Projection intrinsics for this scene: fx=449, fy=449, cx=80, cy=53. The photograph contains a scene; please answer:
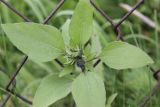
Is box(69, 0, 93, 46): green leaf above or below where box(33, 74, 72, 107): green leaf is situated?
above

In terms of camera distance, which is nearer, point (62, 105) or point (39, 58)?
point (39, 58)

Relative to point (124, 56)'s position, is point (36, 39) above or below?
above

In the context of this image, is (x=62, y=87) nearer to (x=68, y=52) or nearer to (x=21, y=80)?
(x=68, y=52)

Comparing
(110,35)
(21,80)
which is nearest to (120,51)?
(21,80)

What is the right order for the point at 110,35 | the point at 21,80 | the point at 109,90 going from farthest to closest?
the point at 110,35, the point at 21,80, the point at 109,90

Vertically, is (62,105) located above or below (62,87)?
below
